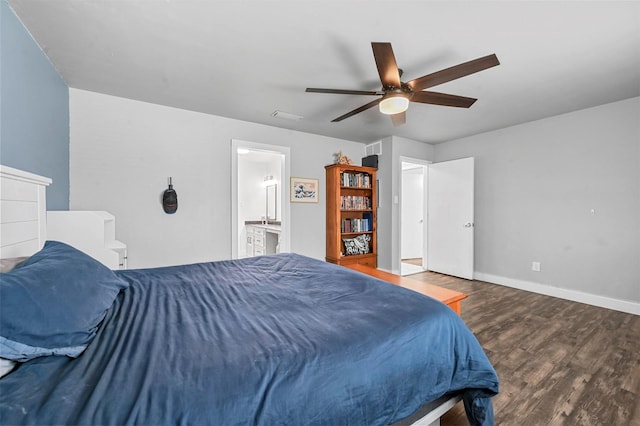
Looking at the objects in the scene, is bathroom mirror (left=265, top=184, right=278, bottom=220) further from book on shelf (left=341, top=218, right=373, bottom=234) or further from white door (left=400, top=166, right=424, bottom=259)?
white door (left=400, top=166, right=424, bottom=259)

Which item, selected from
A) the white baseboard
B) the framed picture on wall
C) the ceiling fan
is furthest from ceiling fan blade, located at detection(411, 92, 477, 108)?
the white baseboard

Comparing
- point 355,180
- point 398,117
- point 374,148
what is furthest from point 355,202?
point 398,117

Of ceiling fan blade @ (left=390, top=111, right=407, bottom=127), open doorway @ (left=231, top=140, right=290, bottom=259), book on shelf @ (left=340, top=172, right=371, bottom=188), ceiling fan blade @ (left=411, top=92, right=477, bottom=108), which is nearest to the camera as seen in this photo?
ceiling fan blade @ (left=411, top=92, right=477, bottom=108)

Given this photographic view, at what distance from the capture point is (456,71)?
192 cm

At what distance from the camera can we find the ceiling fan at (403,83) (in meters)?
1.79

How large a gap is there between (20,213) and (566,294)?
17.9 feet

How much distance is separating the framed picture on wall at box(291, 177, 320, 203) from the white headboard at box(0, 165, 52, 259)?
2.97m

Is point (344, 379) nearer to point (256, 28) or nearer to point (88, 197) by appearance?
point (256, 28)

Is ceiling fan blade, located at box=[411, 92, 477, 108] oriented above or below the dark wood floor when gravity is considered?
above

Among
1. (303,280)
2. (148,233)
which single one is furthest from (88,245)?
(303,280)

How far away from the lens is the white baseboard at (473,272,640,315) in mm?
3141

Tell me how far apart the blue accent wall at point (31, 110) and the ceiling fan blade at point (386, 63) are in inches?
92.7

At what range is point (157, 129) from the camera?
3.27 metres

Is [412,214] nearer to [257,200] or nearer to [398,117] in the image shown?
[257,200]
